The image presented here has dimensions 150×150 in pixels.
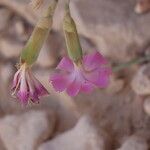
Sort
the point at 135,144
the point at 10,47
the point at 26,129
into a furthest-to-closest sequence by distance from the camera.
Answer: the point at 10,47 < the point at 26,129 < the point at 135,144

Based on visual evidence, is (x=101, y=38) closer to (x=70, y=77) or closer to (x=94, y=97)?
(x=94, y=97)

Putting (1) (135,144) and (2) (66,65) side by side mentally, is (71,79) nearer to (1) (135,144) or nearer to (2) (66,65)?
(2) (66,65)

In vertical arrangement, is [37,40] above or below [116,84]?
above

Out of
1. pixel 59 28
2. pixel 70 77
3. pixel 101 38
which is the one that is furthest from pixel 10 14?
pixel 70 77

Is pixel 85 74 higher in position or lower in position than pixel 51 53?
higher

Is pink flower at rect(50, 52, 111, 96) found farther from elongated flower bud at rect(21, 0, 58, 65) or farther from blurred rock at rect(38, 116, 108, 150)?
blurred rock at rect(38, 116, 108, 150)

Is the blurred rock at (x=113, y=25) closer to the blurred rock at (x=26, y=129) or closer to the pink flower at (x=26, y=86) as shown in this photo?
the blurred rock at (x=26, y=129)

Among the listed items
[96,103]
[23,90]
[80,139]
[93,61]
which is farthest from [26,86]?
[96,103]
